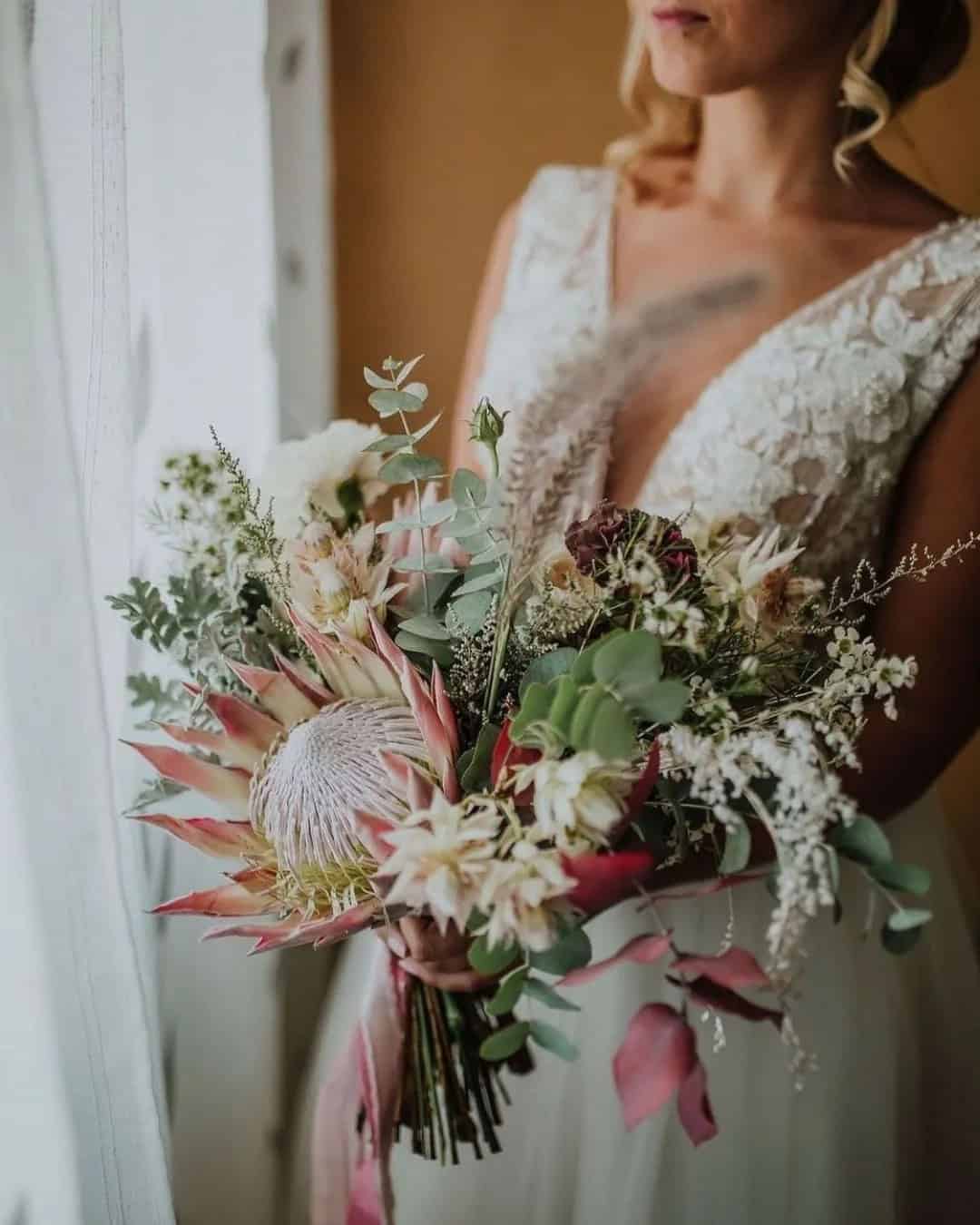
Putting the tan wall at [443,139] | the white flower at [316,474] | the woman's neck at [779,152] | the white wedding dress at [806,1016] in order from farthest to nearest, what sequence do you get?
1. the tan wall at [443,139]
2. the woman's neck at [779,152]
3. the white wedding dress at [806,1016]
4. the white flower at [316,474]

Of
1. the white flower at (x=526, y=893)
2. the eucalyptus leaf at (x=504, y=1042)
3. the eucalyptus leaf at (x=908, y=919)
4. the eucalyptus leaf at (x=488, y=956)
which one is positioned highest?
the white flower at (x=526, y=893)

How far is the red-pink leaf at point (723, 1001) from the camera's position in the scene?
48cm

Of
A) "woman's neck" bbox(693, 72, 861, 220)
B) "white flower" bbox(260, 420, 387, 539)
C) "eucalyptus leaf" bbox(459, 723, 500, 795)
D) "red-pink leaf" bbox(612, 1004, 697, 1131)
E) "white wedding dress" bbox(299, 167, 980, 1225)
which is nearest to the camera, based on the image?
"red-pink leaf" bbox(612, 1004, 697, 1131)

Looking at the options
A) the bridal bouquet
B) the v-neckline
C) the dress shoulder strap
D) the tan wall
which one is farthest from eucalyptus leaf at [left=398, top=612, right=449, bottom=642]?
the tan wall

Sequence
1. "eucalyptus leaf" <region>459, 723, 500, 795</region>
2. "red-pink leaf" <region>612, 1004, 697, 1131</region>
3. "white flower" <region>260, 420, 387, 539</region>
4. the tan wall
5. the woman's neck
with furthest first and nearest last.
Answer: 1. the tan wall
2. the woman's neck
3. "white flower" <region>260, 420, 387, 539</region>
4. "eucalyptus leaf" <region>459, 723, 500, 795</region>
5. "red-pink leaf" <region>612, 1004, 697, 1131</region>

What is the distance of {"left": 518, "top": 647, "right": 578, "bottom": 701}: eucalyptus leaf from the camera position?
22.4 inches

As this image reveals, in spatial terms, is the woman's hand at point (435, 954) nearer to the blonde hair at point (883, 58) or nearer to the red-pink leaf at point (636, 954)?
the red-pink leaf at point (636, 954)

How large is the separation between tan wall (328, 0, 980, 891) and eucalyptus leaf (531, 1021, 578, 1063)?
704 millimetres

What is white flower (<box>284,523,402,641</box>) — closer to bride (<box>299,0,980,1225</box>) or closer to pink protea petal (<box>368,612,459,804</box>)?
pink protea petal (<box>368,612,459,804</box>)

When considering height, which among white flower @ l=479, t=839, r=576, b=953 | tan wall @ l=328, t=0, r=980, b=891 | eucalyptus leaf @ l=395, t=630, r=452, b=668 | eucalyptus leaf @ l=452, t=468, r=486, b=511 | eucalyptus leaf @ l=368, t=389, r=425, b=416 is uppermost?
tan wall @ l=328, t=0, r=980, b=891

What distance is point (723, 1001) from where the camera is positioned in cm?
49

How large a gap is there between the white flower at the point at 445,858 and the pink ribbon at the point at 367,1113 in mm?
220

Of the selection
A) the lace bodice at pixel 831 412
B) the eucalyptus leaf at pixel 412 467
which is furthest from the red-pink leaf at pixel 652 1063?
the lace bodice at pixel 831 412

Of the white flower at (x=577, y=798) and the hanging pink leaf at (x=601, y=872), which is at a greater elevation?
the white flower at (x=577, y=798)
